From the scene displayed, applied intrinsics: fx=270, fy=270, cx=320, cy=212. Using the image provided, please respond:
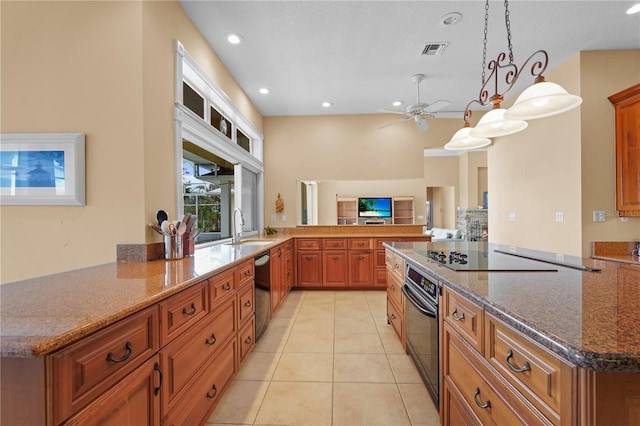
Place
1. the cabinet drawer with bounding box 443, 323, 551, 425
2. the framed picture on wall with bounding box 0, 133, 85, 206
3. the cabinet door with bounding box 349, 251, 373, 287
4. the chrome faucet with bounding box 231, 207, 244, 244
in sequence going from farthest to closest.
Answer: the cabinet door with bounding box 349, 251, 373, 287 → the chrome faucet with bounding box 231, 207, 244, 244 → the framed picture on wall with bounding box 0, 133, 85, 206 → the cabinet drawer with bounding box 443, 323, 551, 425

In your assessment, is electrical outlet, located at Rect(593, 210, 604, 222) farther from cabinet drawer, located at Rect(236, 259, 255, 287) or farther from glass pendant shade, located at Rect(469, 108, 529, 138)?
cabinet drawer, located at Rect(236, 259, 255, 287)

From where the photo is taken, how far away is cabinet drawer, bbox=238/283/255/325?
82.6 inches

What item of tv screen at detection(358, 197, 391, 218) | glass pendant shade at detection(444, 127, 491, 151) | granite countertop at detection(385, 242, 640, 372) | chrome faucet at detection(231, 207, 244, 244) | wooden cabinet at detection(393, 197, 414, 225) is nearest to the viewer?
granite countertop at detection(385, 242, 640, 372)

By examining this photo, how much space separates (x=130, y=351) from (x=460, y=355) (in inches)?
54.4

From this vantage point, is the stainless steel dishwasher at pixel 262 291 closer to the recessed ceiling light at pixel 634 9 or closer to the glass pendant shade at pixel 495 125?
the glass pendant shade at pixel 495 125

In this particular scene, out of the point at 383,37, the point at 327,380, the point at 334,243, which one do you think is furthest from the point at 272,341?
the point at 383,37

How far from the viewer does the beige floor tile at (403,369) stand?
6.73 ft

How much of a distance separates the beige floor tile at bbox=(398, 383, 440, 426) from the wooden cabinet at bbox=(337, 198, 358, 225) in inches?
233

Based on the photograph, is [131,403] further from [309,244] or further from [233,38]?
[309,244]

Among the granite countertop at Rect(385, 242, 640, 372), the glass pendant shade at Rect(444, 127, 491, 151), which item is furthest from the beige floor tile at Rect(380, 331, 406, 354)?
the glass pendant shade at Rect(444, 127, 491, 151)

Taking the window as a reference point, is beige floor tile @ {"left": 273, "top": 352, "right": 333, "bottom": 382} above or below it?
below

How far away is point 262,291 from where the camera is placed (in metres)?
2.71

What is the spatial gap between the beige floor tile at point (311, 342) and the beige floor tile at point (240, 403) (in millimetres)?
566

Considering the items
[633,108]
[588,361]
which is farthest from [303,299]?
[633,108]
